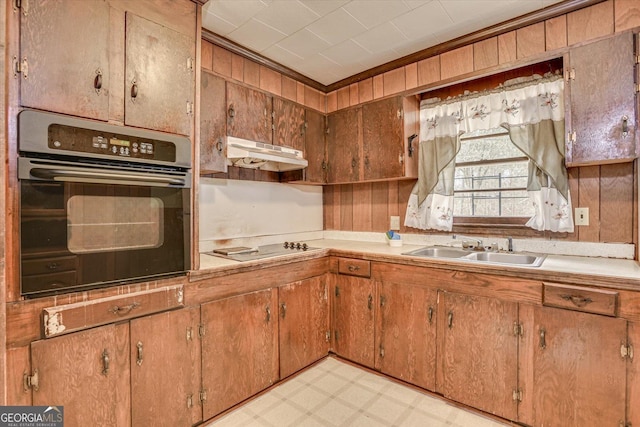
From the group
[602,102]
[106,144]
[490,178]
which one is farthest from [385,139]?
[106,144]

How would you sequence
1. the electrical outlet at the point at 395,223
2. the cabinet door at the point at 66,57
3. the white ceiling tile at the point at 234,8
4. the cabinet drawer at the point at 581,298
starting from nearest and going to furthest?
the cabinet door at the point at 66,57 → the cabinet drawer at the point at 581,298 → the white ceiling tile at the point at 234,8 → the electrical outlet at the point at 395,223

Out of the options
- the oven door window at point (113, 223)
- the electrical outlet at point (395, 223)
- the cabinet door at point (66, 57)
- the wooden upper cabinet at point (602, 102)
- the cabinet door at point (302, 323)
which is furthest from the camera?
the electrical outlet at point (395, 223)

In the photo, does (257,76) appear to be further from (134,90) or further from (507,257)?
(507,257)

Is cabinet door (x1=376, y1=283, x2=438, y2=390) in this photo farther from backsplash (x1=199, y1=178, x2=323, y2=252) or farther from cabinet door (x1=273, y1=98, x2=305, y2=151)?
cabinet door (x1=273, y1=98, x2=305, y2=151)

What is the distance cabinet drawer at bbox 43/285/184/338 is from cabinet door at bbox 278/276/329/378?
78cm

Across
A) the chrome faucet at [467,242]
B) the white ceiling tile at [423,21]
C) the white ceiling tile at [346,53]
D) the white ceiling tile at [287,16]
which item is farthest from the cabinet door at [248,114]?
the chrome faucet at [467,242]

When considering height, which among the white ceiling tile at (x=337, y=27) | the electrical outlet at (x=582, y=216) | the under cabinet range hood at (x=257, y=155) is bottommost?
the electrical outlet at (x=582, y=216)

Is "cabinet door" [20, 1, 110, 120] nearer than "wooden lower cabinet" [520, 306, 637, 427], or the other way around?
"cabinet door" [20, 1, 110, 120]

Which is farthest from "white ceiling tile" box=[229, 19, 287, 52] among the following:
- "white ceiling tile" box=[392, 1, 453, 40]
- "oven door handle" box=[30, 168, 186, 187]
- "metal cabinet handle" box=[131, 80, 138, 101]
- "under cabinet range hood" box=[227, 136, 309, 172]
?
"oven door handle" box=[30, 168, 186, 187]

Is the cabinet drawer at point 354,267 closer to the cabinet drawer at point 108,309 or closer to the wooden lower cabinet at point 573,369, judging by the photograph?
the wooden lower cabinet at point 573,369

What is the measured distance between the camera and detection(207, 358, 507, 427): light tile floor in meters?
1.87

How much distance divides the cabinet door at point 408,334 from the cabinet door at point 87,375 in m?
1.64

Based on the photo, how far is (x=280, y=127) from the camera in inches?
107

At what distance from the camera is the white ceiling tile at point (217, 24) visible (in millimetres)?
2043
